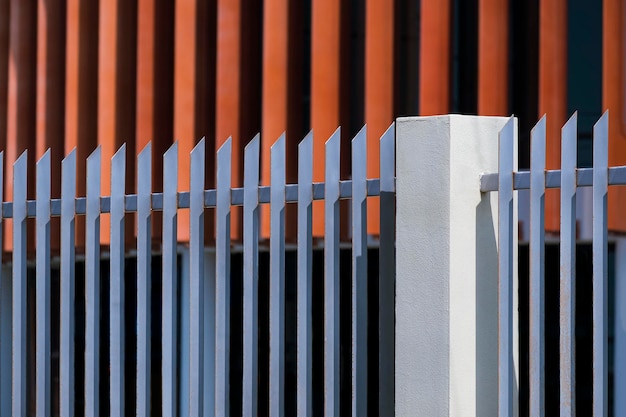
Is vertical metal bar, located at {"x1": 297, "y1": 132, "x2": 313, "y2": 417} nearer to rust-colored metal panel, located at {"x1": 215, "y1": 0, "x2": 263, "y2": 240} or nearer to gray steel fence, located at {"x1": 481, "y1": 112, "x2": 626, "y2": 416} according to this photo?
gray steel fence, located at {"x1": 481, "y1": 112, "x2": 626, "y2": 416}

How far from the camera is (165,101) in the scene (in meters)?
7.40

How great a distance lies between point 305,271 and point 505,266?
0.65 metres

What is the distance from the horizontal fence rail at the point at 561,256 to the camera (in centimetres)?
317

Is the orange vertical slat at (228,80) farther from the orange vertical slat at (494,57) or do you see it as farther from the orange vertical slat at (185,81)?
the orange vertical slat at (494,57)

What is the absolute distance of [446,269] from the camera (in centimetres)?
341

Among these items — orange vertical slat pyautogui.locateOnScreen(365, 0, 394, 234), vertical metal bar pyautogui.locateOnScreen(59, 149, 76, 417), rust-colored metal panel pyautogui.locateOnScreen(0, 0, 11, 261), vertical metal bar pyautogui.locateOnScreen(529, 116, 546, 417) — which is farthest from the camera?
rust-colored metal panel pyautogui.locateOnScreen(0, 0, 11, 261)

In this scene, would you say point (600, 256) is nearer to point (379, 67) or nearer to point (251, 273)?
point (251, 273)

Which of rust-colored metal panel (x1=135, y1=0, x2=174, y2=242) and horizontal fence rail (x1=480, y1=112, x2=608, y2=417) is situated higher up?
rust-colored metal panel (x1=135, y1=0, x2=174, y2=242)

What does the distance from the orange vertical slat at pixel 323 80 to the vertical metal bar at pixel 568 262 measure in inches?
131

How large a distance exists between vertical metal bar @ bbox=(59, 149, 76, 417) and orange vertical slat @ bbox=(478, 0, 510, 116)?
270cm

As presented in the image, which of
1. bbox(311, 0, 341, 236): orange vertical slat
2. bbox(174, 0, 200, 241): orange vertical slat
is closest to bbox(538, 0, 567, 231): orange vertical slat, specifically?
bbox(311, 0, 341, 236): orange vertical slat

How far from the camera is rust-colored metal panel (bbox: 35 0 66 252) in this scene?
Result: 7.79m

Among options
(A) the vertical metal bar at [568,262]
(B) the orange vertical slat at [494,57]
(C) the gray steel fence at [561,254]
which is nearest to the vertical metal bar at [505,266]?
(C) the gray steel fence at [561,254]

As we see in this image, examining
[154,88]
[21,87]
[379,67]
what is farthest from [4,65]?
[379,67]
